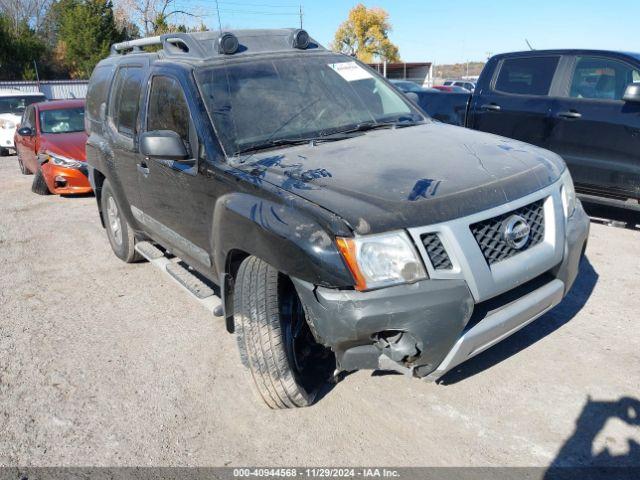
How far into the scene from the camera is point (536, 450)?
2.68 meters

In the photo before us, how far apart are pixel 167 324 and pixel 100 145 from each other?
79.9 inches

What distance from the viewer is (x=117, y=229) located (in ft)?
18.5

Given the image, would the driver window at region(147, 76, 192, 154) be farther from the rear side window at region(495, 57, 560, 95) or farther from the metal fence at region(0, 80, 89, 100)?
the metal fence at region(0, 80, 89, 100)

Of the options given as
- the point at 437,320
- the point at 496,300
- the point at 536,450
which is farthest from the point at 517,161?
the point at 536,450

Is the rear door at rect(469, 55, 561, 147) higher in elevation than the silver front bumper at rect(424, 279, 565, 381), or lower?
higher

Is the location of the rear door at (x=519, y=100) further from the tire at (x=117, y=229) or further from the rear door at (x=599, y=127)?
the tire at (x=117, y=229)

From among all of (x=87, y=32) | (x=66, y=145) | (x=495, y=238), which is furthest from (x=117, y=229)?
(x=87, y=32)

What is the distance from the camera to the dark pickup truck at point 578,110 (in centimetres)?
562

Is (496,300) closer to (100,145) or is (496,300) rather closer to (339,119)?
(339,119)

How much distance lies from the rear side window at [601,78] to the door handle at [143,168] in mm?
4656

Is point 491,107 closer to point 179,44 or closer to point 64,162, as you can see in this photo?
point 179,44

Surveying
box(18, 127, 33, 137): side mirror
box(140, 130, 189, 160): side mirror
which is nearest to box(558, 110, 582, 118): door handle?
box(140, 130, 189, 160): side mirror

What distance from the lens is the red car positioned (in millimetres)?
8836

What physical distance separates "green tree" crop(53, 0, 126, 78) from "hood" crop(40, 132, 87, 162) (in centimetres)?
3136
